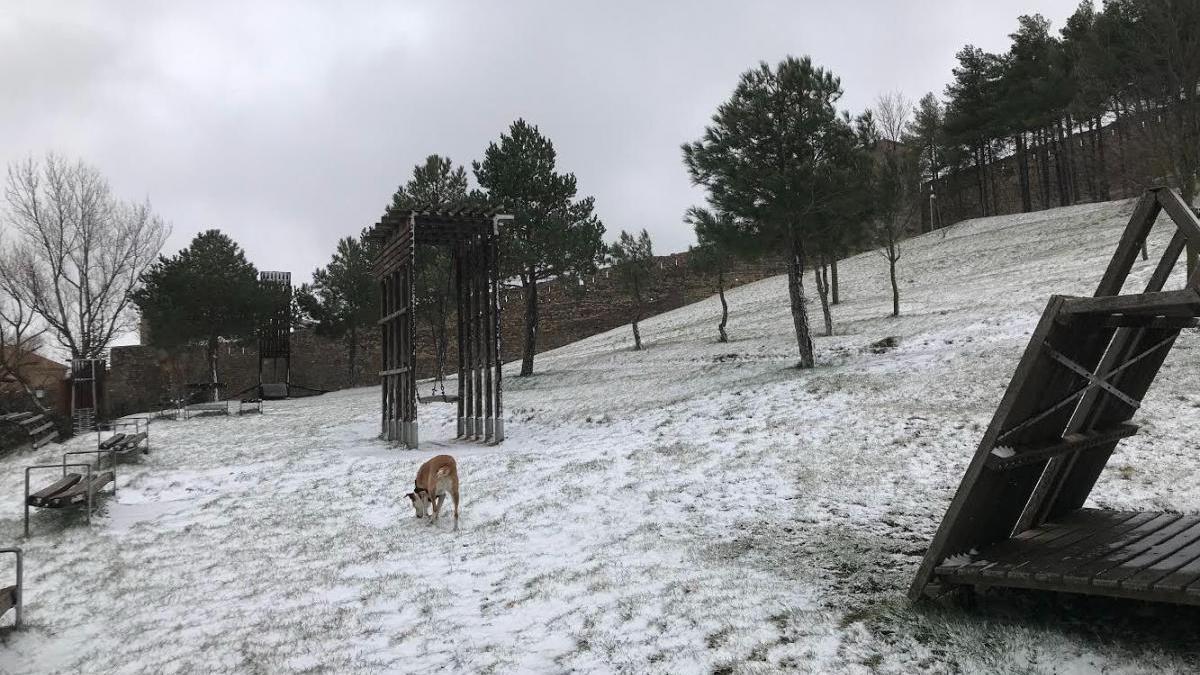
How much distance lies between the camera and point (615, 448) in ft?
35.3

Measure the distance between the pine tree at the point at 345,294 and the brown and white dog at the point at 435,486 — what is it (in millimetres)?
24482

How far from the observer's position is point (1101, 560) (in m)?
3.92

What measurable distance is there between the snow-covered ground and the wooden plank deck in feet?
1.03

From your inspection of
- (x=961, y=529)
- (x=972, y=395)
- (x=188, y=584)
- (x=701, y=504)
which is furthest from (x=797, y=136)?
(x=188, y=584)

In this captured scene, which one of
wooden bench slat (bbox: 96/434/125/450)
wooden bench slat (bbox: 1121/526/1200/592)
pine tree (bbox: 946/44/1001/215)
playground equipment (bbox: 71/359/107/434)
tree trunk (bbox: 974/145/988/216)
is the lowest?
wooden bench slat (bbox: 96/434/125/450)

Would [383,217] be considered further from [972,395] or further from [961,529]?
[961,529]

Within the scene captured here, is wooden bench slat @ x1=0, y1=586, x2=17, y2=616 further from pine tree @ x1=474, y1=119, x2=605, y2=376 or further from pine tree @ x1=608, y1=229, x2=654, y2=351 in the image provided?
pine tree @ x1=608, y1=229, x2=654, y2=351

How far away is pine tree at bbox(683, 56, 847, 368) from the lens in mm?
15359


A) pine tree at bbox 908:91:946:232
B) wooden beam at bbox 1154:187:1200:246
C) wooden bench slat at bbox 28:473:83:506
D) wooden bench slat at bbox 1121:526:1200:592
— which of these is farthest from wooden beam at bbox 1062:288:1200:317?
pine tree at bbox 908:91:946:232

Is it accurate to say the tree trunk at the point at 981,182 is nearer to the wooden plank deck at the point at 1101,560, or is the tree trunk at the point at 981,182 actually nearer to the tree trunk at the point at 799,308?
the tree trunk at the point at 799,308

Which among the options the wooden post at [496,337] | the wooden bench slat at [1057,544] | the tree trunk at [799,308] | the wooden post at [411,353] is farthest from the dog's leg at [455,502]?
the tree trunk at [799,308]

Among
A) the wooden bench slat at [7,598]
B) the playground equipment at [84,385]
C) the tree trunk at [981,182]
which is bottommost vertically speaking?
the wooden bench slat at [7,598]

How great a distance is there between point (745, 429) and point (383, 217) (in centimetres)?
815

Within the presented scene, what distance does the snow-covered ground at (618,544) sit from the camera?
4121mm
